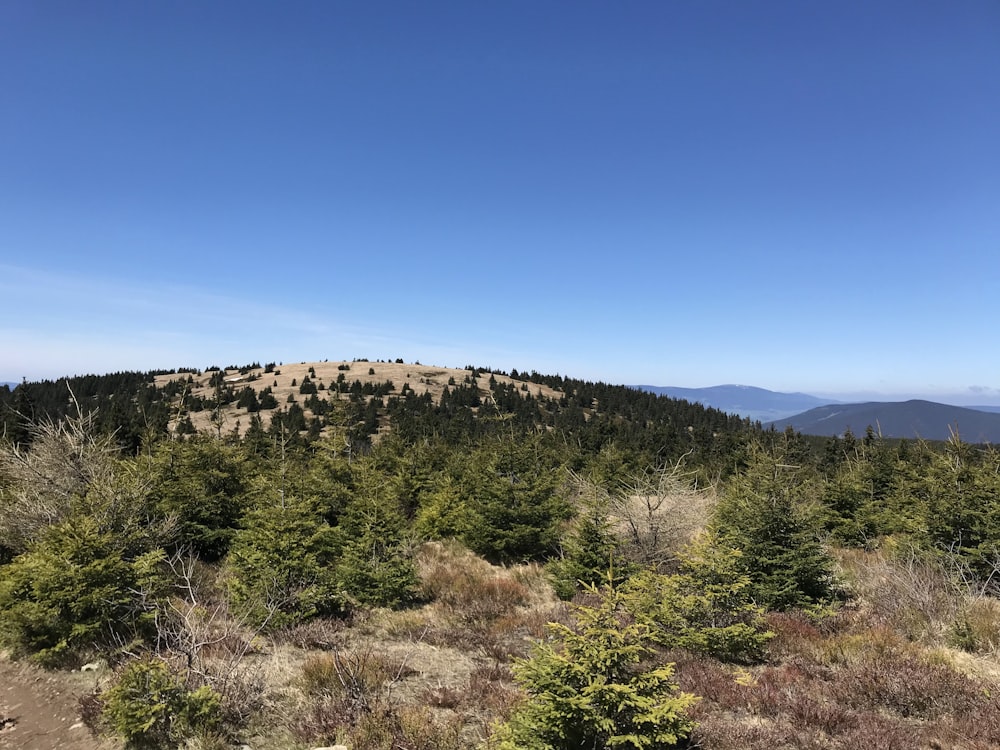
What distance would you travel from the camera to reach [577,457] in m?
31.7

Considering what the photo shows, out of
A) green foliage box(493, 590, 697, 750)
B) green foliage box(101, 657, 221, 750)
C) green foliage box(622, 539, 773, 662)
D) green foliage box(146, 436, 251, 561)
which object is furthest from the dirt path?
green foliage box(622, 539, 773, 662)

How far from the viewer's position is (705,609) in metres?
9.01

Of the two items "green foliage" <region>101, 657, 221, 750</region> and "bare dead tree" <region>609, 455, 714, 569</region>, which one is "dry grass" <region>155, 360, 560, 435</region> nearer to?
"bare dead tree" <region>609, 455, 714, 569</region>

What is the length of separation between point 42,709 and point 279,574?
3.73 m

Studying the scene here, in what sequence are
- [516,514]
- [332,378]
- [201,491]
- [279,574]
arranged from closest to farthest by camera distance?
[279,574] < [201,491] < [516,514] < [332,378]

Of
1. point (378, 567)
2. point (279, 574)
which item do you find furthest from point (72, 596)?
point (378, 567)

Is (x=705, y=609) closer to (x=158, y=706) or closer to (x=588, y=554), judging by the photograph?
(x=588, y=554)

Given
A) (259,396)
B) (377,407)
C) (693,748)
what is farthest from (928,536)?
(259,396)

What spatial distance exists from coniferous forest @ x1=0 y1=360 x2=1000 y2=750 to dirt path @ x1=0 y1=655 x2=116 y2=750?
0.23 meters

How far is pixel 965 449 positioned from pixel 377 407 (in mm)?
47669

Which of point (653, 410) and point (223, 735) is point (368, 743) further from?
point (653, 410)

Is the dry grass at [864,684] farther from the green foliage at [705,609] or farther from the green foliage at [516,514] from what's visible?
the green foliage at [516,514]

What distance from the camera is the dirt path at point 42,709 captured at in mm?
6535

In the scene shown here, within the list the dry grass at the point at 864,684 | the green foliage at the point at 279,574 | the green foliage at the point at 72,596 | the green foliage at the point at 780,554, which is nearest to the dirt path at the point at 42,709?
the green foliage at the point at 72,596
